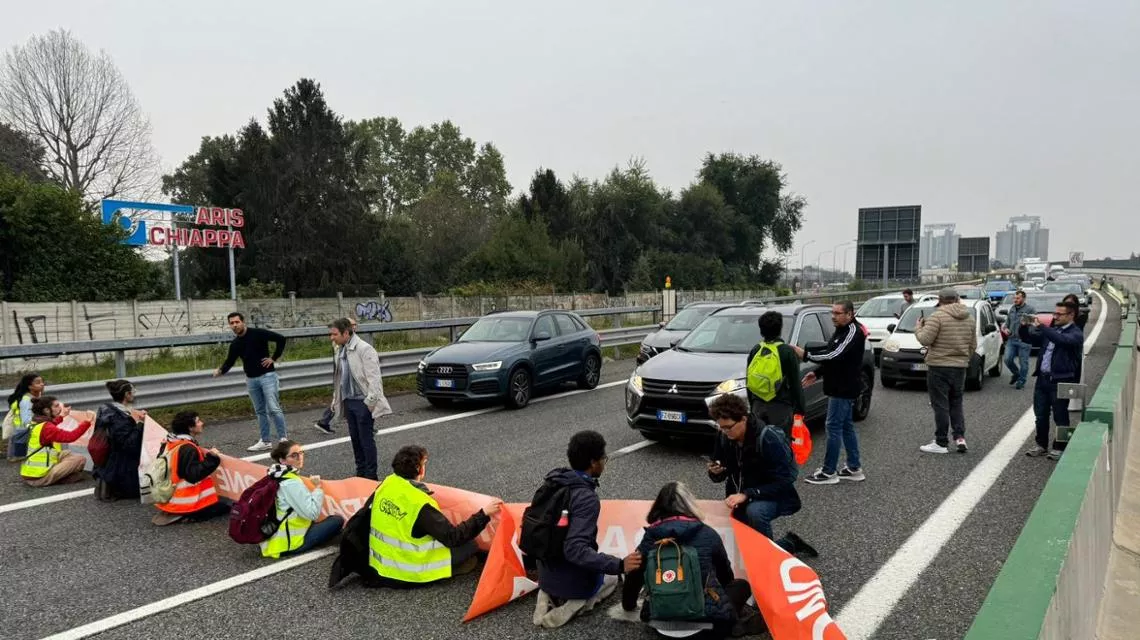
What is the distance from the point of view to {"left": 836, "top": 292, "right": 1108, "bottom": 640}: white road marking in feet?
13.1

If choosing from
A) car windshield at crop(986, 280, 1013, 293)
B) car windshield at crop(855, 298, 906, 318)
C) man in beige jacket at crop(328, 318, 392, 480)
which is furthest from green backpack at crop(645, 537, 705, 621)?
car windshield at crop(986, 280, 1013, 293)

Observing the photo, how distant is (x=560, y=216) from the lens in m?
51.5

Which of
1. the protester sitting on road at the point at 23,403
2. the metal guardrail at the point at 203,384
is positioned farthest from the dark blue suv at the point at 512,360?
the protester sitting on road at the point at 23,403

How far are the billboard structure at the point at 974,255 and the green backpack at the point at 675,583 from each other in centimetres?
7420

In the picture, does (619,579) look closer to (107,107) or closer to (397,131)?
(107,107)

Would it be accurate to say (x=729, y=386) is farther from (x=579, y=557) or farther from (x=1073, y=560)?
(x=1073, y=560)

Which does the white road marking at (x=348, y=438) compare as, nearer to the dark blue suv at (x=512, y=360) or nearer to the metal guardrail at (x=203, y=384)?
the dark blue suv at (x=512, y=360)

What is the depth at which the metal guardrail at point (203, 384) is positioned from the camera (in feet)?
28.9

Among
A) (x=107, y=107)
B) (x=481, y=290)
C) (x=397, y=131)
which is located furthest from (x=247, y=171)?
(x=397, y=131)

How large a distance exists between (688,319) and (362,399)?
944 centimetres

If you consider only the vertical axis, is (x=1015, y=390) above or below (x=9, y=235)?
below

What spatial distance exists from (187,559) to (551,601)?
2.87m

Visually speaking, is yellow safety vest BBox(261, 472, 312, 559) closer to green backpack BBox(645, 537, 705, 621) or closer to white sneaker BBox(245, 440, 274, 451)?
green backpack BBox(645, 537, 705, 621)

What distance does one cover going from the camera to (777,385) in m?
6.01
